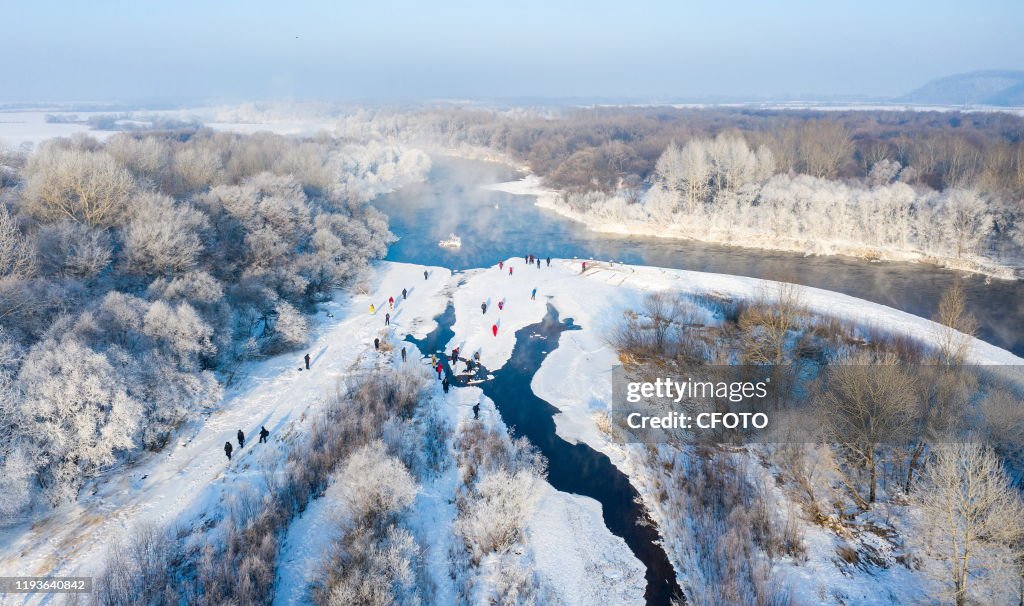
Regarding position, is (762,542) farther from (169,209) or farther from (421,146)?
(421,146)

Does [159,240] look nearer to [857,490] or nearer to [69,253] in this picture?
[69,253]

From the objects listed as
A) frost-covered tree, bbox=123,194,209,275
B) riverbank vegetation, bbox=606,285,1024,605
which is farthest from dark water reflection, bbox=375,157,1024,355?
frost-covered tree, bbox=123,194,209,275

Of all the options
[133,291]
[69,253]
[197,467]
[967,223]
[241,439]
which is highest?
[69,253]

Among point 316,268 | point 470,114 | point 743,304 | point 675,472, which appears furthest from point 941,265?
point 470,114

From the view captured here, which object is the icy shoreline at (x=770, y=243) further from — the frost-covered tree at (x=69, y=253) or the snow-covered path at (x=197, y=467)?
the frost-covered tree at (x=69, y=253)

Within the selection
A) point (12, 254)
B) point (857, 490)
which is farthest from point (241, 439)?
point (857, 490)

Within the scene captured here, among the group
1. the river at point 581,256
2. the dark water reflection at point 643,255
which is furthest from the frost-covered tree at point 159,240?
the dark water reflection at point 643,255


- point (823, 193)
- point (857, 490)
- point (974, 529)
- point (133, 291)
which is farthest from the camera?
point (823, 193)

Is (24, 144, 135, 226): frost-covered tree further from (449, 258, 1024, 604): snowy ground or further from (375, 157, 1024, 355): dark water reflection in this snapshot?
(449, 258, 1024, 604): snowy ground
